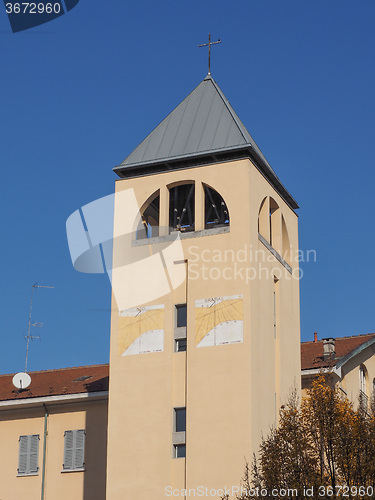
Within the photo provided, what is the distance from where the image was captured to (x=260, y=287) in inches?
1224

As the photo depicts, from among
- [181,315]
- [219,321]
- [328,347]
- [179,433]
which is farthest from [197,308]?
[328,347]

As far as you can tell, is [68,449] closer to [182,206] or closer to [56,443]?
[56,443]

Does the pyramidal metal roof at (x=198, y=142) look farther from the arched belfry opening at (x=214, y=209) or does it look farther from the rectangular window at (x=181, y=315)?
the rectangular window at (x=181, y=315)

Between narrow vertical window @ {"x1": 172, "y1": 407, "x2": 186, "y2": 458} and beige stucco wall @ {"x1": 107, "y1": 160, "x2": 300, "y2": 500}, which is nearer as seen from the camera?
beige stucco wall @ {"x1": 107, "y1": 160, "x2": 300, "y2": 500}

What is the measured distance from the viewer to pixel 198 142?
32.7 meters

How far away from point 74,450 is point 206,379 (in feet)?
22.9

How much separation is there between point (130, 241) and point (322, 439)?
8.83 meters

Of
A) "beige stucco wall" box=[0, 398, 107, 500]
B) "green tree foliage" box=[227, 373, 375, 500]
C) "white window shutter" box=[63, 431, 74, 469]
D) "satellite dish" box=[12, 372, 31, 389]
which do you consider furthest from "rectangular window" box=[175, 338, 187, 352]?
"satellite dish" box=[12, 372, 31, 389]

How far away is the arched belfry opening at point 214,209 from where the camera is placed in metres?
32.9

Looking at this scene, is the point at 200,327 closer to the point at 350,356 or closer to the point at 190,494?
the point at 190,494

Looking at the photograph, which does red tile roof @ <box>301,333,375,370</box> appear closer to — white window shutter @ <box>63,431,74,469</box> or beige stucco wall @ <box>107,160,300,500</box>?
beige stucco wall @ <box>107,160,300,500</box>

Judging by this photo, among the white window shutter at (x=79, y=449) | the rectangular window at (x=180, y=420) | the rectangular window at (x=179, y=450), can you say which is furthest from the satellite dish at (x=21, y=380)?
the rectangular window at (x=179, y=450)

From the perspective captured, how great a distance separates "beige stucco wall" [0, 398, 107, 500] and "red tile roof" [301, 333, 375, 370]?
728cm

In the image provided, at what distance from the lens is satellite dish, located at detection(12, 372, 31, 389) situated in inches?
1455
